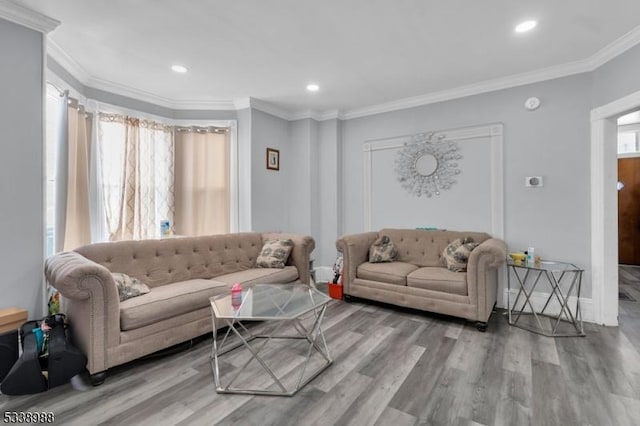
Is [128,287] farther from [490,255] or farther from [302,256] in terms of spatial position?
[490,255]

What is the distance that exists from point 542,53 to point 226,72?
10.3ft

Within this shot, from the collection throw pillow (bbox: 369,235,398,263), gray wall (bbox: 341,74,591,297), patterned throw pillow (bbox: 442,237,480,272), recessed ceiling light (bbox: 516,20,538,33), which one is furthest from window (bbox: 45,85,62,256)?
gray wall (bbox: 341,74,591,297)

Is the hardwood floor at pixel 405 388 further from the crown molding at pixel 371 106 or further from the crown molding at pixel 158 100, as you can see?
the crown molding at pixel 158 100

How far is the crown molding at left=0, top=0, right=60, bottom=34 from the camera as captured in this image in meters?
2.14

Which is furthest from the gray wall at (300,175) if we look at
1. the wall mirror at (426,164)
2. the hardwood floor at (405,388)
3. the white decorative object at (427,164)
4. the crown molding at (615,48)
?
the crown molding at (615,48)

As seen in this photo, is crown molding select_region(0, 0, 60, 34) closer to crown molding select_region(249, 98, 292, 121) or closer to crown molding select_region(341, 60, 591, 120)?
crown molding select_region(249, 98, 292, 121)

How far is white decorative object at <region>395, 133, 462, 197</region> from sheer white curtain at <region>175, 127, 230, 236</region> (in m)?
2.45

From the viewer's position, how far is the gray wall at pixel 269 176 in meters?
4.18

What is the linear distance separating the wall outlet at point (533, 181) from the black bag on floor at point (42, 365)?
4.32 meters

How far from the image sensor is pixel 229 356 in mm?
2422

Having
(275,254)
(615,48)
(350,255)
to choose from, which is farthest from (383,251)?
(615,48)

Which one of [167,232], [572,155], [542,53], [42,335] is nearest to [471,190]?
[572,155]

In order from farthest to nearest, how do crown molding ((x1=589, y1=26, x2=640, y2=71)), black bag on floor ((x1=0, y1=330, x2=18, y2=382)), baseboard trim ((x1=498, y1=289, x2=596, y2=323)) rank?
baseboard trim ((x1=498, y1=289, x2=596, y2=323)) < crown molding ((x1=589, y1=26, x2=640, y2=71)) < black bag on floor ((x1=0, y1=330, x2=18, y2=382))

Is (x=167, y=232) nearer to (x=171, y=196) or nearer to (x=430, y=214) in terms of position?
(x=171, y=196)
